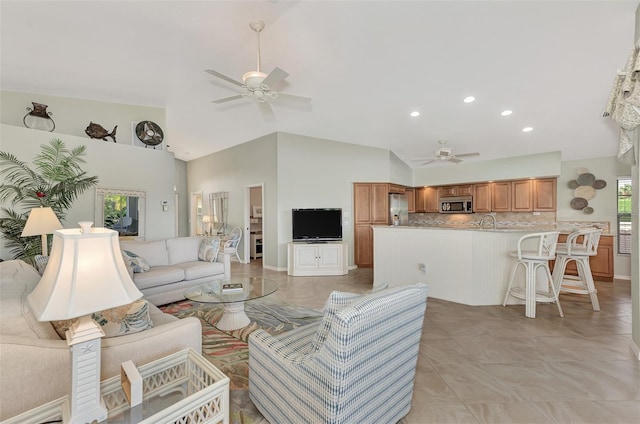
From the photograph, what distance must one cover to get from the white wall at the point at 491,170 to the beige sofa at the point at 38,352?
684cm

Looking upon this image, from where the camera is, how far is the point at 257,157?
6445mm

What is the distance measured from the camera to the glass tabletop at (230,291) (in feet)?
9.03

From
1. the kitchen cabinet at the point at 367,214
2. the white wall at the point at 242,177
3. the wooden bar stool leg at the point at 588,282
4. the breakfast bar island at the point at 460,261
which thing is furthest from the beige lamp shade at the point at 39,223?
the wooden bar stool leg at the point at 588,282

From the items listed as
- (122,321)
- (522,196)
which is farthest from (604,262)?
(122,321)

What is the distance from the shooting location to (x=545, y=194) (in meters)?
5.87

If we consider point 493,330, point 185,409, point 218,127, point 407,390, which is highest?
point 218,127

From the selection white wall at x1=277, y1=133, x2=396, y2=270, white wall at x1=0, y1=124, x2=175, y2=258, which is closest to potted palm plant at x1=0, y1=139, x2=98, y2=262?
white wall at x1=0, y1=124, x2=175, y2=258

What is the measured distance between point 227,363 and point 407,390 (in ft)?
4.81

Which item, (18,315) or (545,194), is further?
(545,194)

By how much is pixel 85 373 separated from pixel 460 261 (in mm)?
3957

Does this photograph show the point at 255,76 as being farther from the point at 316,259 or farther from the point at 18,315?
the point at 316,259

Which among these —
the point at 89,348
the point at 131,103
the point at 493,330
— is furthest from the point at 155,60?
the point at 493,330

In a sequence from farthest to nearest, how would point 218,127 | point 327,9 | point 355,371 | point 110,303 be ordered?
point 218,127, point 327,9, point 355,371, point 110,303

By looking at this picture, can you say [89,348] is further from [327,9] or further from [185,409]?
[327,9]
